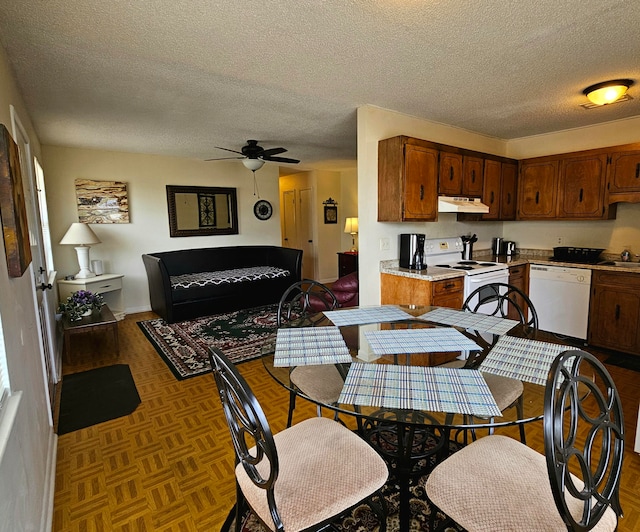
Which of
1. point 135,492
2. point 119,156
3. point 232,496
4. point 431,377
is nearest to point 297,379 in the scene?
point 431,377

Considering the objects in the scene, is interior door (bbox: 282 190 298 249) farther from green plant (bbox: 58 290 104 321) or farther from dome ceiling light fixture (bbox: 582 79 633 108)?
dome ceiling light fixture (bbox: 582 79 633 108)

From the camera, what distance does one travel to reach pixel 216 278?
5.26m

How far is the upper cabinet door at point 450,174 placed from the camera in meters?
3.46

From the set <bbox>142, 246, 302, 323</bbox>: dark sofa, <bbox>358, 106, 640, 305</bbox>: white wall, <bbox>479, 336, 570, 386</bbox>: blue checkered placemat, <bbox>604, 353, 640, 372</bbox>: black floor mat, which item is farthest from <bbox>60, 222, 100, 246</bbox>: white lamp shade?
<bbox>604, 353, 640, 372</bbox>: black floor mat

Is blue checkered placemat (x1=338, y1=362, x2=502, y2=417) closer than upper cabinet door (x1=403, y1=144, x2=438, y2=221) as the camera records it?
Yes

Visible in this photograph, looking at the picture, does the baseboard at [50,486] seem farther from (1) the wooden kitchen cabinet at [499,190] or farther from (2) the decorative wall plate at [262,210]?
(2) the decorative wall plate at [262,210]

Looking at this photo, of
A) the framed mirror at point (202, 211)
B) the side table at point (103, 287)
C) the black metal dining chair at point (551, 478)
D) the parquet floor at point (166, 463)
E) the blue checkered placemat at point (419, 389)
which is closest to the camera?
the black metal dining chair at point (551, 478)

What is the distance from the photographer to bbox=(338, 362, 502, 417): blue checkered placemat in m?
1.22

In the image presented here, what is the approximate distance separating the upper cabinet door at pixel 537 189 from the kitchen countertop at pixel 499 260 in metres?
0.52

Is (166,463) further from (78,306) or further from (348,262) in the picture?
(348,262)

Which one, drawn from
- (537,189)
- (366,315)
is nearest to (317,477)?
(366,315)

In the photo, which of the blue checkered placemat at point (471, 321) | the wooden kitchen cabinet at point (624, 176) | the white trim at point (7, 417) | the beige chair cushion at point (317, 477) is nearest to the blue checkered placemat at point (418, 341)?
the blue checkered placemat at point (471, 321)

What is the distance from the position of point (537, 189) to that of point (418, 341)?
3445 millimetres

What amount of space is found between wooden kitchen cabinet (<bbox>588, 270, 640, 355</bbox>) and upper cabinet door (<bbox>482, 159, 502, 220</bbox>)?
1.18m
